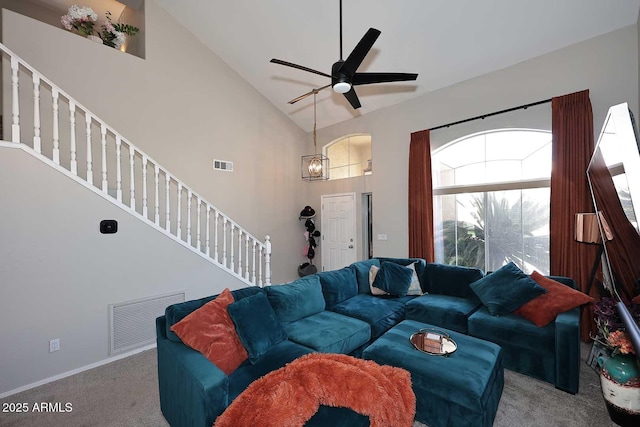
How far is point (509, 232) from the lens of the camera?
3918 millimetres

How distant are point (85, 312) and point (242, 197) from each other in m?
3.02

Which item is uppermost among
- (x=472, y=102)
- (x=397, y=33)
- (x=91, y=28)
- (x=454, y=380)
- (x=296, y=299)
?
(x=91, y=28)

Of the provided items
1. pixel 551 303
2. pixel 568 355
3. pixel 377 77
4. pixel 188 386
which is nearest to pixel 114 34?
pixel 377 77

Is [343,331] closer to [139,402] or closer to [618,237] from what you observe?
[139,402]

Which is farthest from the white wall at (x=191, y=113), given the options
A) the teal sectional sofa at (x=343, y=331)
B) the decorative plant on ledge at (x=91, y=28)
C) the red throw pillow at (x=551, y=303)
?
the red throw pillow at (x=551, y=303)

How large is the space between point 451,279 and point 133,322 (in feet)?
12.8

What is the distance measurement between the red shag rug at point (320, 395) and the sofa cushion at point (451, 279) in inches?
86.0

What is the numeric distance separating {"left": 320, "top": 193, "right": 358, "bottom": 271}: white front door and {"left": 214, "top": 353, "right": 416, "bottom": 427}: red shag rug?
408 centimetres

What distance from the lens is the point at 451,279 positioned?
3.54 meters

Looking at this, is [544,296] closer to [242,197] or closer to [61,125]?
[242,197]

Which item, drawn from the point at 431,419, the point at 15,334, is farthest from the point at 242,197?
the point at 431,419

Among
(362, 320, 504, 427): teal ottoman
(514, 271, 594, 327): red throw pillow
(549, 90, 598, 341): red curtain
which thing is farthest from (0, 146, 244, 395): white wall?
(549, 90, 598, 341): red curtain

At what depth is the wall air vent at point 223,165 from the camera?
16.3 feet

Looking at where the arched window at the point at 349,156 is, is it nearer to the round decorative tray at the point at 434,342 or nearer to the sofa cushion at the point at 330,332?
the sofa cushion at the point at 330,332
